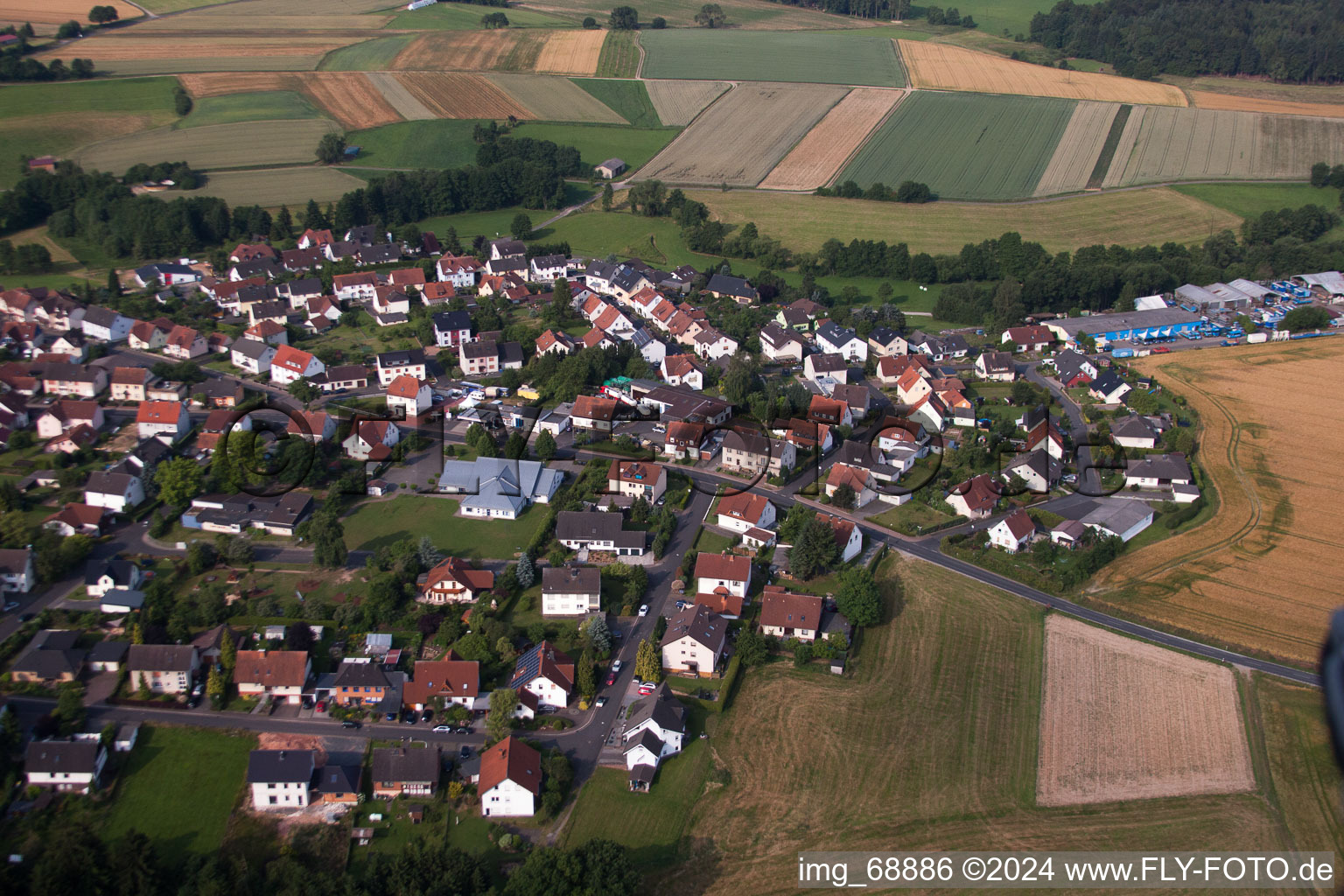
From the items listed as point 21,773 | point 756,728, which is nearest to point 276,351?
point 21,773

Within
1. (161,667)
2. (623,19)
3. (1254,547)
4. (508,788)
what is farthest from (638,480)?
(623,19)

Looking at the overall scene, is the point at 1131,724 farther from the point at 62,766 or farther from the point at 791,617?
the point at 62,766

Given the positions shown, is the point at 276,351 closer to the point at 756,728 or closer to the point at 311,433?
the point at 311,433

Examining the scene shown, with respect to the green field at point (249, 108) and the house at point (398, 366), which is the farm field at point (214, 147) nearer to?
the green field at point (249, 108)

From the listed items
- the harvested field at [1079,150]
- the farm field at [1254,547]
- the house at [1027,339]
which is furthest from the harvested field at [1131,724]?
the harvested field at [1079,150]

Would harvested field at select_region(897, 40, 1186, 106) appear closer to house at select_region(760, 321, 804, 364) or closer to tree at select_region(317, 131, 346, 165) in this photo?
house at select_region(760, 321, 804, 364)

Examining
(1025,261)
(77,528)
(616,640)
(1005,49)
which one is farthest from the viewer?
(1005,49)
